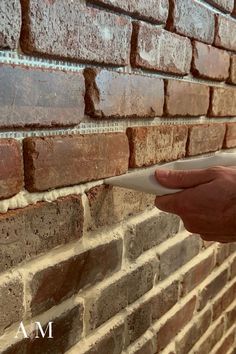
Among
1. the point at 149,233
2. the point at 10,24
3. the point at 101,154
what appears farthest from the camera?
the point at 149,233

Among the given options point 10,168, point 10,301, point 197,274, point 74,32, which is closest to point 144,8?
point 74,32

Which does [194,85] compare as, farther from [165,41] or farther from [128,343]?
[128,343]

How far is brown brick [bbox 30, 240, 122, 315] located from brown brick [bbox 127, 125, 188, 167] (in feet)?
0.61

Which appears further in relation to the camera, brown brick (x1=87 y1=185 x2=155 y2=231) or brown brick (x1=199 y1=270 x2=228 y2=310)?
brown brick (x1=199 y1=270 x2=228 y2=310)

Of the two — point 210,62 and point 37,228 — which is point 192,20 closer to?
point 210,62

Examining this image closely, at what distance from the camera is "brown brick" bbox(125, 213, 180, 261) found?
0.94 metres

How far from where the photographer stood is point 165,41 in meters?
0.92

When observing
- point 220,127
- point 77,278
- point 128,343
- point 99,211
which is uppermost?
point 220,127

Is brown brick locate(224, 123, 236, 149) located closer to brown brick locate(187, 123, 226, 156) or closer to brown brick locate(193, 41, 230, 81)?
brown brick locate(187, 123, 226, 156)

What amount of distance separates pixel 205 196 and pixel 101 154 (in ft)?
0.65

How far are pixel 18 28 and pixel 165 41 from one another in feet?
1.35

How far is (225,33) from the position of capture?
Result: 1.18 meters

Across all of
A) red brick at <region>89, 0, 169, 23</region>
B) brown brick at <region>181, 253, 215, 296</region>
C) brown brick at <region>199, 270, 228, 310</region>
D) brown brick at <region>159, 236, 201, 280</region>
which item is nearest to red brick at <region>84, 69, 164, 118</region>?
red brick at <region>89, 0, 169, 23</region>

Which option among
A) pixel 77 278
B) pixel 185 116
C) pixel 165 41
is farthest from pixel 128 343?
pixel 165 41
